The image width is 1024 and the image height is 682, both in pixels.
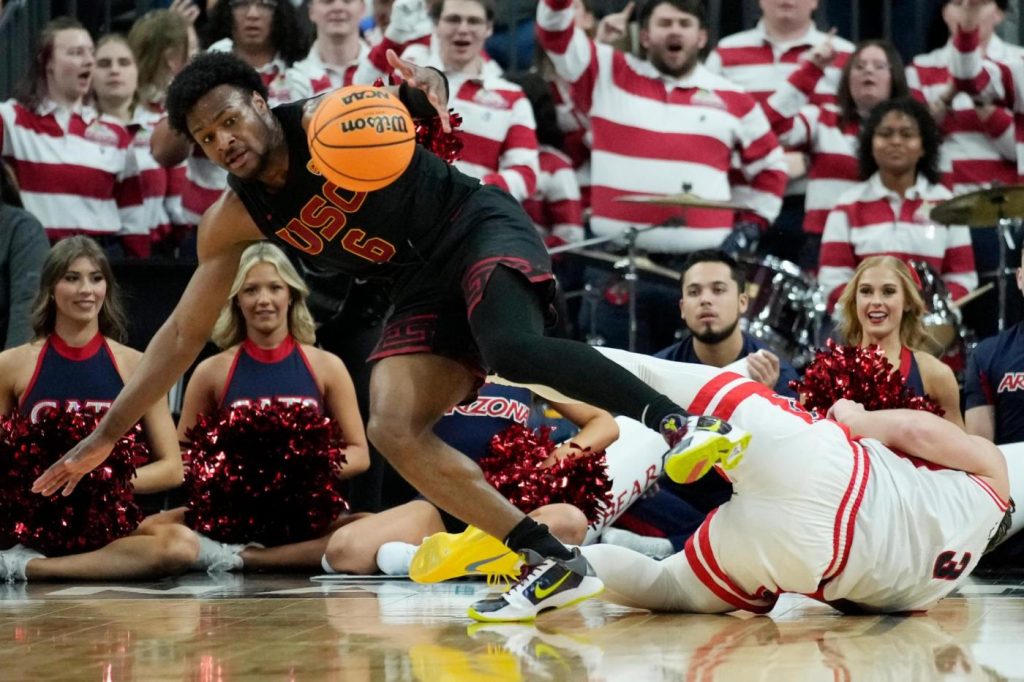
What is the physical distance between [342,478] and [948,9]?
465 centimetres

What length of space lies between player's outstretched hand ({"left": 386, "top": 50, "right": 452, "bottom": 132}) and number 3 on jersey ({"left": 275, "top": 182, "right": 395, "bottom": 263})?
0.38 meters

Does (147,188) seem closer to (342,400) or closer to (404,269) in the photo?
(342,400)

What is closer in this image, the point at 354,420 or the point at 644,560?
the point at 644,560

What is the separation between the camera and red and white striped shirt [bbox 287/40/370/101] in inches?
324

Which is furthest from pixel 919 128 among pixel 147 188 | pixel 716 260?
pixel 147 188

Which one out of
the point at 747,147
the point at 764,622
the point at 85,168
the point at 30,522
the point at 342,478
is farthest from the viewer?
the point at 747,147

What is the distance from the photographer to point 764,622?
4629 millimetres

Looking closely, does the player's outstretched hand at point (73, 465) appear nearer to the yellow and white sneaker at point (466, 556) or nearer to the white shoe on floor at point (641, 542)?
the yellow and white sneaker at point (466, 556)

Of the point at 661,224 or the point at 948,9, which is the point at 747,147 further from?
the point at 948,9

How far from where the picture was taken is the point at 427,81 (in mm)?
4863

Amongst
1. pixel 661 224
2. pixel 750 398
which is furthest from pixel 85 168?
pixel 750 398

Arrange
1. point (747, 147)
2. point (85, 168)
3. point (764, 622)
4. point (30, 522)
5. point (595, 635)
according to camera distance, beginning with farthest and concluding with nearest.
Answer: point (747, 147)
point (85, 168)
point (30, 522)
point (764, 622)
point (595, 635)

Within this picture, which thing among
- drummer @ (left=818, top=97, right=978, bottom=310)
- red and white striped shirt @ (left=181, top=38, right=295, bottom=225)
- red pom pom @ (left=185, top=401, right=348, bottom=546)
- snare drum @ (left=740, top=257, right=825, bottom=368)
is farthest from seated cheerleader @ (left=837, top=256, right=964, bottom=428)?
red and white striped shirt @ (left=181, top=38, right=295, bottom=225)

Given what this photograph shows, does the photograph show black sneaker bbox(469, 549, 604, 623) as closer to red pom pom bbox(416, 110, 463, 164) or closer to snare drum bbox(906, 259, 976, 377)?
red pom pom bbox(416, 110, 463, 164)
